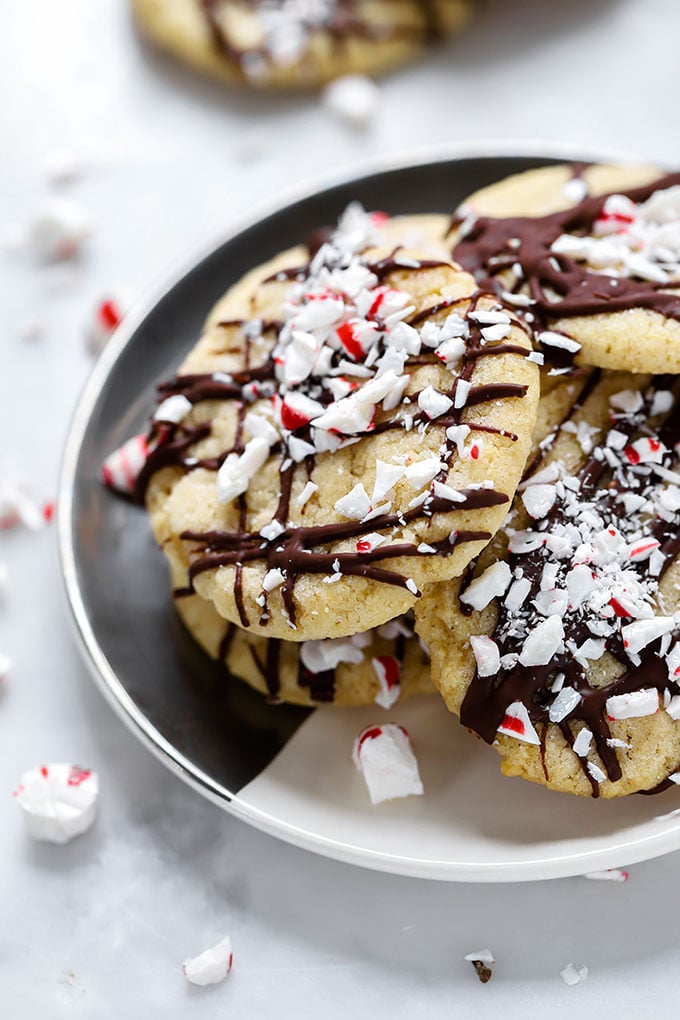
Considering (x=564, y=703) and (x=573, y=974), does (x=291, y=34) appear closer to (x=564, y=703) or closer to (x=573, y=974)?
(x=564, y=703)

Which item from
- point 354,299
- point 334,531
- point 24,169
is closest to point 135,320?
point 354,299

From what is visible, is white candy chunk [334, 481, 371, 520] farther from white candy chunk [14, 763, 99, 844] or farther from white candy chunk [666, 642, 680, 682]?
white candy chunk [14, 763, 99, 844]

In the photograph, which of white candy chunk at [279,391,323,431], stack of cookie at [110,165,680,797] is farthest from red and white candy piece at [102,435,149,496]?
white candy chunk at [279,391,323,431]

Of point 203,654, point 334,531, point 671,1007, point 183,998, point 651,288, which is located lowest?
point 671,1007

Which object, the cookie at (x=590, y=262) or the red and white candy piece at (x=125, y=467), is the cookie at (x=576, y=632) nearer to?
the cookie at (x=590, y=262)

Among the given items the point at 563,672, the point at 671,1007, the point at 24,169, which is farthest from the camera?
the point at 24,169

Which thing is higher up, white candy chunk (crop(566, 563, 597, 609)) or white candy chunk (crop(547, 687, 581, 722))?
white candy chunk (crop(566, 563, 597, 609))

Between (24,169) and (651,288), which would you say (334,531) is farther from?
(24,169)
